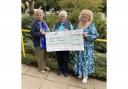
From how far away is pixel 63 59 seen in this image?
310cm

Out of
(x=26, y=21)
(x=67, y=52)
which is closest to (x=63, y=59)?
(x=67, y=52)

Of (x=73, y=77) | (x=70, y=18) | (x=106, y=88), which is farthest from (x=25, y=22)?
(x=106, y=88)

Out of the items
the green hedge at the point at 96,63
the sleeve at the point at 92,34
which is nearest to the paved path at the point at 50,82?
the green hedge at the point at 96,63

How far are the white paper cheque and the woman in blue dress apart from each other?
54 millimetres

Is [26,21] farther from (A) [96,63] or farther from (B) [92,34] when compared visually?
(A) [96,63]

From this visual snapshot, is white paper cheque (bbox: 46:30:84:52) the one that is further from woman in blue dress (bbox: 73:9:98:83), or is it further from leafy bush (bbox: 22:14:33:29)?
leafy bush (bbox: 22:14:33:29)

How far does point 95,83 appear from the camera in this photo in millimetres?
3088

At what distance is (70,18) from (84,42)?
20 centimetres

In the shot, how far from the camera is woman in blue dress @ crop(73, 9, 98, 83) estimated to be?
10.1 feet

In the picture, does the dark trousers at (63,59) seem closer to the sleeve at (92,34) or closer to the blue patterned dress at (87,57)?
the blue patterned dress at (87,57)

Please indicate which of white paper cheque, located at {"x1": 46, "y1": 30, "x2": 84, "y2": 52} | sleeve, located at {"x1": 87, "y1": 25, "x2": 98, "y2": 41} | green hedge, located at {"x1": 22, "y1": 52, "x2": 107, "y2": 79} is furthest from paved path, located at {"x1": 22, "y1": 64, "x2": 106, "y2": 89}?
sleeve, located at {"x1": 87, "y1": 25, "x2": 98, "y2": 41}

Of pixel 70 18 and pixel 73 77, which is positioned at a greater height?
pixel 70 18

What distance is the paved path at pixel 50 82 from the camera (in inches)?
120
